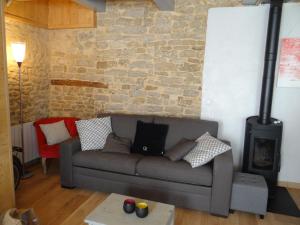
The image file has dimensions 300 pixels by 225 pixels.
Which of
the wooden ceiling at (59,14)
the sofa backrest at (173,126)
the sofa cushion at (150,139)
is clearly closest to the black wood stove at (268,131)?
the sofa backrest at (173,126)

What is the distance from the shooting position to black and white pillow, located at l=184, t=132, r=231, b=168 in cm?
272

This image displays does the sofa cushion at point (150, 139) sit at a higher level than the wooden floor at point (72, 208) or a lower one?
higher

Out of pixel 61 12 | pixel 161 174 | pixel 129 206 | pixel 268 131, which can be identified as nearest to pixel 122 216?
pixel 129 206

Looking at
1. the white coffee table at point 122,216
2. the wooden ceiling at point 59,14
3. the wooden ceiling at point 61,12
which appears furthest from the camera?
the wooden ceiling at point 59,14

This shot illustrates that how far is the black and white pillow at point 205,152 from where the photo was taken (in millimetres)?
2723

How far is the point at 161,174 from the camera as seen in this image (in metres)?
2.74

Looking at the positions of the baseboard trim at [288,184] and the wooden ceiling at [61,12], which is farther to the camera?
the wooden ceiling at [61,12]

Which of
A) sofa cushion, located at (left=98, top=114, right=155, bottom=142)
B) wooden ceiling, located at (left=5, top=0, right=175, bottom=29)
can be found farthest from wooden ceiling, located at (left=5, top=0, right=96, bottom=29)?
sofa cushion, located at (left=98, top=114, right=155, bottom=142)

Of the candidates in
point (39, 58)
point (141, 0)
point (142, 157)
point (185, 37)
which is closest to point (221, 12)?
point (185, 37)

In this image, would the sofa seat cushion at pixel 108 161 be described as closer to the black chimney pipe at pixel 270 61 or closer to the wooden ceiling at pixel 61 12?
the black chimney pipe at pixel 270 61

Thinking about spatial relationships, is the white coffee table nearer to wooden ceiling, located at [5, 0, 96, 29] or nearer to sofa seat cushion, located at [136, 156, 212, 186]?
sofa seat cushion, located at [136, 156, 212, 186]

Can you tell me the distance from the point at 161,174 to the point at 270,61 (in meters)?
1.85

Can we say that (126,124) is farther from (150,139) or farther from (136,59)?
(136,59)

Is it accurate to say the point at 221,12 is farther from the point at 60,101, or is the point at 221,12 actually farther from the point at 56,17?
the point at 60,101
